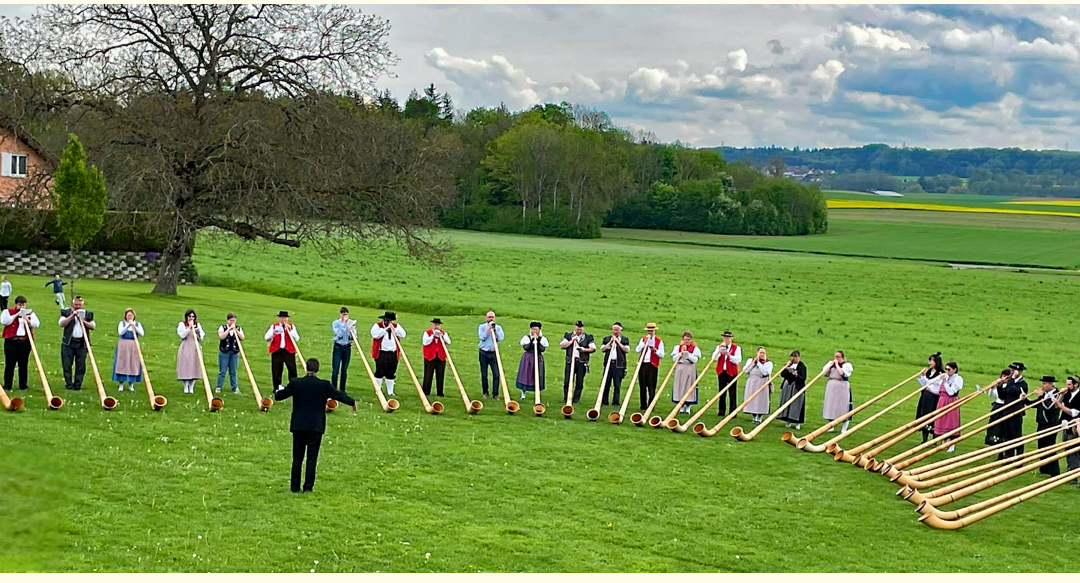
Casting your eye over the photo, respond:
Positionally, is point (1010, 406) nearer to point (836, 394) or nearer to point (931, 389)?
point (931, 389)

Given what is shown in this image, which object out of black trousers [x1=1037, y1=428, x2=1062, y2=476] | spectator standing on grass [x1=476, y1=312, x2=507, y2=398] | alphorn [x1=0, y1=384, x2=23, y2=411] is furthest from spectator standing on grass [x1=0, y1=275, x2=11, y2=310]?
black trousers [x1=1037, y1=428, x2=1062, y2=476]

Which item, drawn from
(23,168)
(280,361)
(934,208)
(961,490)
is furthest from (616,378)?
(934,208)

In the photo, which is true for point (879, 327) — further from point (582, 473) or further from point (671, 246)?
point (671, 246)

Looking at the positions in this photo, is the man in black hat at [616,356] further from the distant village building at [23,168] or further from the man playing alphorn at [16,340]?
the distant village building at [23,168]

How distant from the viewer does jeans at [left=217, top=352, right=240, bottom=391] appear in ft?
76.4

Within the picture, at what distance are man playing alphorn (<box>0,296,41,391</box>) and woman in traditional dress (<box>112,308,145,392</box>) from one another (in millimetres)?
1590

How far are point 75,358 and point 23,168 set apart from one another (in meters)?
35.4

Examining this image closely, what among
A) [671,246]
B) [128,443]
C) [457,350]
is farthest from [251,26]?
[671,246]

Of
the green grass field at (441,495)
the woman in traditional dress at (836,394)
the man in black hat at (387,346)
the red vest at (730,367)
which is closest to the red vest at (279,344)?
the green grass field at (441,495)

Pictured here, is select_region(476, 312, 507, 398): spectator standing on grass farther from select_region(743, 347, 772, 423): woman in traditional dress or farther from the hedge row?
the hedge row

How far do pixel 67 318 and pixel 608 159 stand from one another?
306 ft

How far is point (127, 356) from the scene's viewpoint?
22516 mm

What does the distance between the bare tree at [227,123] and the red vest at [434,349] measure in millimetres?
16225

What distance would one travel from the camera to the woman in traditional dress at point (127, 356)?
22391 mm
